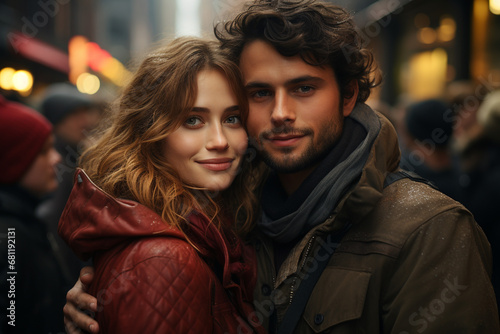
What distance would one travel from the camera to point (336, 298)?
199cm

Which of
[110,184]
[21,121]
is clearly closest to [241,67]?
[110,184]

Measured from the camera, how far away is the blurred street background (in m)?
6.79

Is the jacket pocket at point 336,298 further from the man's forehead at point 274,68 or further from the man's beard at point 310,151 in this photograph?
the man's forehead at point 274,68

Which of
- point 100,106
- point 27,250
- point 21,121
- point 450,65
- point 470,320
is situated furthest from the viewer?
point 450,65

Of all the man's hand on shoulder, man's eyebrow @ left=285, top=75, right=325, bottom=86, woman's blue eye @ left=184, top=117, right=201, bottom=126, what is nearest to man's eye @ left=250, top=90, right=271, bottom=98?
man's eyebrow @ left=285, top=75, right=325, bottom=86

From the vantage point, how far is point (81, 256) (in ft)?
6.79

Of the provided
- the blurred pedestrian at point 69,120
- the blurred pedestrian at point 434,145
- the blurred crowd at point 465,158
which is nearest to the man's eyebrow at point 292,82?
the blurred crowd at point 465,158

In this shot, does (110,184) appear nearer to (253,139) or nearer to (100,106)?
(253,139)

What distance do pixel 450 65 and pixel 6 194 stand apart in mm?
7793

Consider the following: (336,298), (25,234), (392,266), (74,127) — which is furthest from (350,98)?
(74,127)

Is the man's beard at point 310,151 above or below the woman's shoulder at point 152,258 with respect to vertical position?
above

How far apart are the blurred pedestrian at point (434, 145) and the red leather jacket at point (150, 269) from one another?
2.99 m

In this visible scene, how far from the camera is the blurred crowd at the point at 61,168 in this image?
315 centimetres

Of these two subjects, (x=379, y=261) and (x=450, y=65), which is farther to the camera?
(x=450, y=65)
